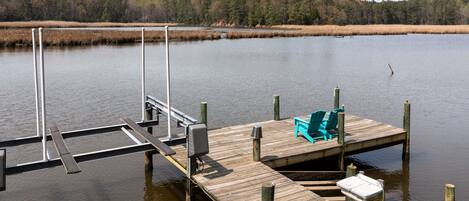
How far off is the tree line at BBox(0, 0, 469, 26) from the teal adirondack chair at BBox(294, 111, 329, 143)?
396 feet

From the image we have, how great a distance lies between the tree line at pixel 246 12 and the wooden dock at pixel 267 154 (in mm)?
120034

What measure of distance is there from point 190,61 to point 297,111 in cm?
2196

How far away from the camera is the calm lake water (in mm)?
12836

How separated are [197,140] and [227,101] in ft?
43.9

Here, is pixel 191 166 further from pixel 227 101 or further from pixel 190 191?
pixel 227 101

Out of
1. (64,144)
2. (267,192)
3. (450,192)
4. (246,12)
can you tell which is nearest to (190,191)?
(64,144)

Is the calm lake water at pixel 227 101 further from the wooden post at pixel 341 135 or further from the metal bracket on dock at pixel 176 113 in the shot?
the metal bracket on dock at pixel 176 113

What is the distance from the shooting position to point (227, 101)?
23.5 m

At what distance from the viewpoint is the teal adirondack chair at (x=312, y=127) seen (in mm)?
13250

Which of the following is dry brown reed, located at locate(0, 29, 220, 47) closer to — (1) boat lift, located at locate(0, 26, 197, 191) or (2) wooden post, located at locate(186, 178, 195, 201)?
(1) boat lift, located at locate(0, 26, 197, 191)

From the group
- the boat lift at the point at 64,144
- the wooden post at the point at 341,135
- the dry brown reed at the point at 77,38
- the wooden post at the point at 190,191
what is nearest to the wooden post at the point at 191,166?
the wooden post at the point at 190,191

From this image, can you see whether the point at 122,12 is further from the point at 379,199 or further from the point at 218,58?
the point at 379,199

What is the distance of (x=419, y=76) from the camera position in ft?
111

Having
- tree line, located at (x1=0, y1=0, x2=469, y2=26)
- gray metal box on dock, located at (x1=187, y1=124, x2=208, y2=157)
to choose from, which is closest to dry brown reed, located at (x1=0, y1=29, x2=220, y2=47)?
gray metal box on dock, located at (x1=187, y1=124, x2=208, y2=157)
